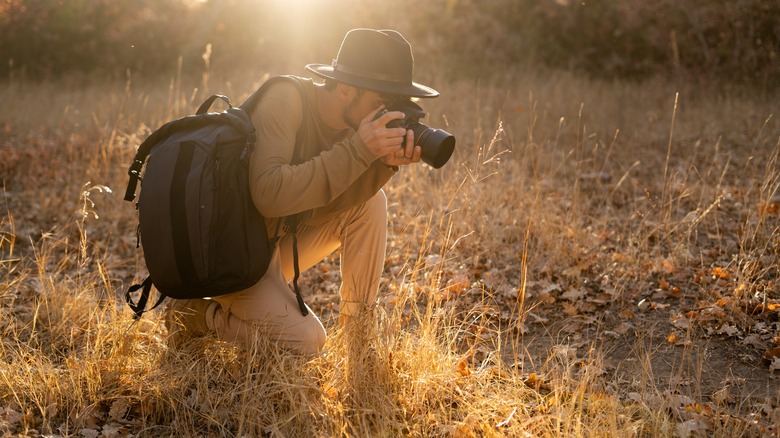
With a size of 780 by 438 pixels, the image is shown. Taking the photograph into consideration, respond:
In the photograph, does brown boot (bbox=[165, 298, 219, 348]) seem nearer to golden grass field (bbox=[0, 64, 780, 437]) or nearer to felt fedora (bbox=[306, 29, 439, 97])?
golden grass field (bbox=[0, 64, 780, 437])

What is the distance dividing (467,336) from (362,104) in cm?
131

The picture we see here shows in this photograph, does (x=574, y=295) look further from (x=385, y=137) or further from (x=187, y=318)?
(x=187, y=318)

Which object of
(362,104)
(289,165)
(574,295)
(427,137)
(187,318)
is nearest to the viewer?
(427,137)

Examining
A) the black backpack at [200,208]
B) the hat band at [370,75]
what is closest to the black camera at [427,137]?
the hat band at [370,75]

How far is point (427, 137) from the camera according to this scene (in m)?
2.41

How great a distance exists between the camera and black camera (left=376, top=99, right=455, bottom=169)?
7.79 ft

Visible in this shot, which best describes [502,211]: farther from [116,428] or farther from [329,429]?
[116,428]

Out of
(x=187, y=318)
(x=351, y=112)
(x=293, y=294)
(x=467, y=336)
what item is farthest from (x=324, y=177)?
(x=467, y=336)

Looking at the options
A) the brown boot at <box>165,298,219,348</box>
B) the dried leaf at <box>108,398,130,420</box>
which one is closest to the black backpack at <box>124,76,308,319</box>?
the brown boot at <box>165,298,219,348</box>

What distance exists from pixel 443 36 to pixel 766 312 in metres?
8.13

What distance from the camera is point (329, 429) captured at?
2439 mm

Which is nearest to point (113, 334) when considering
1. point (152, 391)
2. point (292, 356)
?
point (152, 391)

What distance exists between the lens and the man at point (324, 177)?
8.20 ft

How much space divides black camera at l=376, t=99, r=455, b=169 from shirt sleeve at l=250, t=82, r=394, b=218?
165 millimetres
